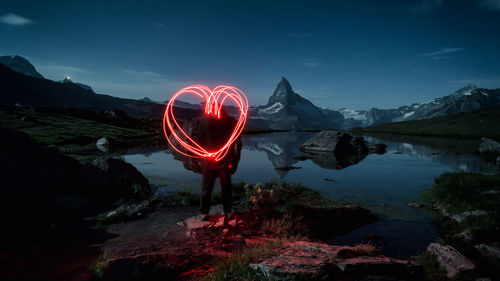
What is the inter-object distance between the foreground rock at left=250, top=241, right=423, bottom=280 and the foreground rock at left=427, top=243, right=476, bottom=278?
5.26 ft

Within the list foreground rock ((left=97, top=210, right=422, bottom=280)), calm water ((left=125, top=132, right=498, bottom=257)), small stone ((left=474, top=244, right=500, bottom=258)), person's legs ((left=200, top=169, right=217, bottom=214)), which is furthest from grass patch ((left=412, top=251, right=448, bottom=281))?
person's legs ((left=200, top=169, right=217, bottom=214))

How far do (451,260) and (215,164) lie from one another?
29.1 ft

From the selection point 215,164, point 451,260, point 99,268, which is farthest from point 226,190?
point 451,260

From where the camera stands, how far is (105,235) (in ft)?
34.0

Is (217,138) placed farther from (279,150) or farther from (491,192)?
(279,150)

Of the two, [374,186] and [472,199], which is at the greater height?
[472,199]

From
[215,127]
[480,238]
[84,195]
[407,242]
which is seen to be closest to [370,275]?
[407,242]

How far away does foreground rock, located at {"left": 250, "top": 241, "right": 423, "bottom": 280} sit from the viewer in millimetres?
5742

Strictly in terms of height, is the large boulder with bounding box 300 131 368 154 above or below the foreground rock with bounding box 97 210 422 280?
above

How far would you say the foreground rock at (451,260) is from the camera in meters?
6.90

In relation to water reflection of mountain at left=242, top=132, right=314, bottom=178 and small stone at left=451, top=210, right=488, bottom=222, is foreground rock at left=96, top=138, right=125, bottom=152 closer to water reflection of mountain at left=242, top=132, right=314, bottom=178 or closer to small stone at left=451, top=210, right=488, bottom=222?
water reflection of mountain at left=242, top=132, right=314, bottom=178

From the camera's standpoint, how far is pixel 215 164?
1108 centimetres

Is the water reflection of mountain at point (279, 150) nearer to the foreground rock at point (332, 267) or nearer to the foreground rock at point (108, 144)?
the foreground rock at point (332, 267)

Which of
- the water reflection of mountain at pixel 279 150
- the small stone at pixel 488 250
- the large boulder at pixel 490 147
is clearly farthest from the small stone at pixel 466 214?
the large boulder at pixel 490 147
